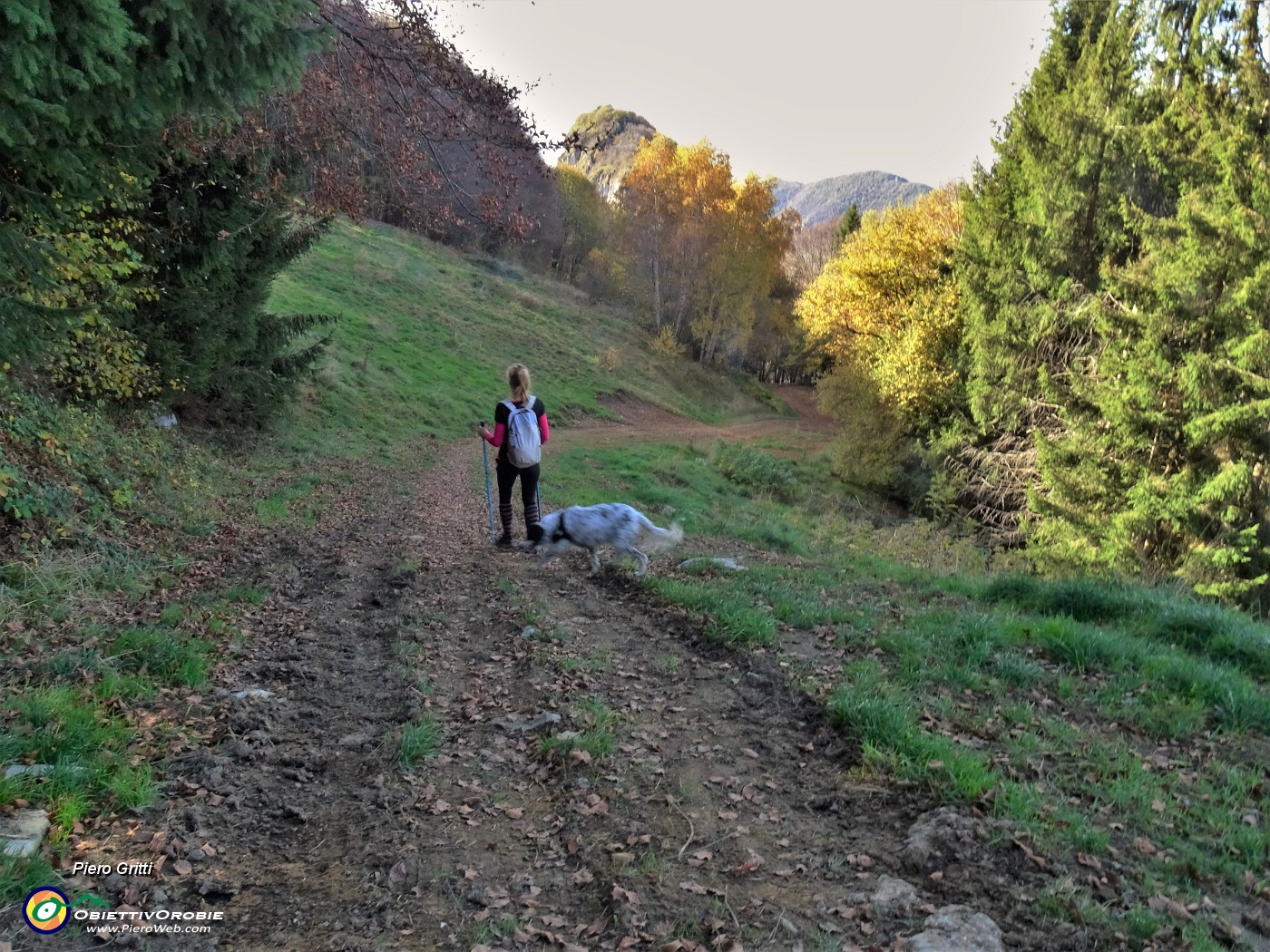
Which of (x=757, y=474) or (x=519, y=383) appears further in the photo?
(x=757, y=474)

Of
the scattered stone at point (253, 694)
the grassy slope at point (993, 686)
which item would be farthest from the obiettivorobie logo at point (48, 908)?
the scattered stone at point (253, 694)

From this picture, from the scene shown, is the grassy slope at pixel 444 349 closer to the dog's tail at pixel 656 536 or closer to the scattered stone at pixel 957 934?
the dog's tail at pixel 656 536

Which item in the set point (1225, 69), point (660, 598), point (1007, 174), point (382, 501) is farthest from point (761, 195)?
point (660, 598)

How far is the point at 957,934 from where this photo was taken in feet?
10.2

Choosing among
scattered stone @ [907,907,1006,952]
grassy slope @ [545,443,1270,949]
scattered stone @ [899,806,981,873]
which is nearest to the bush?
grassy slope @ [545,443,1270,949]

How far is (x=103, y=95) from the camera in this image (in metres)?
4.34

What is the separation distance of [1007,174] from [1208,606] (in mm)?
17162

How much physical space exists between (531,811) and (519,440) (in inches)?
221

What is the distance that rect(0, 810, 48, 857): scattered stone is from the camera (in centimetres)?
306

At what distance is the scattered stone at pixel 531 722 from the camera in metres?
4.83

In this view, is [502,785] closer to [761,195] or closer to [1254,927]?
[1254,927]

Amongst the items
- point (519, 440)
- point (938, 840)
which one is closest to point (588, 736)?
point (938, 840)

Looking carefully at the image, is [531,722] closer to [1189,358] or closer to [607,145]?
[607,145]

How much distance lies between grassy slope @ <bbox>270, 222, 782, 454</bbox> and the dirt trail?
11.5 m
